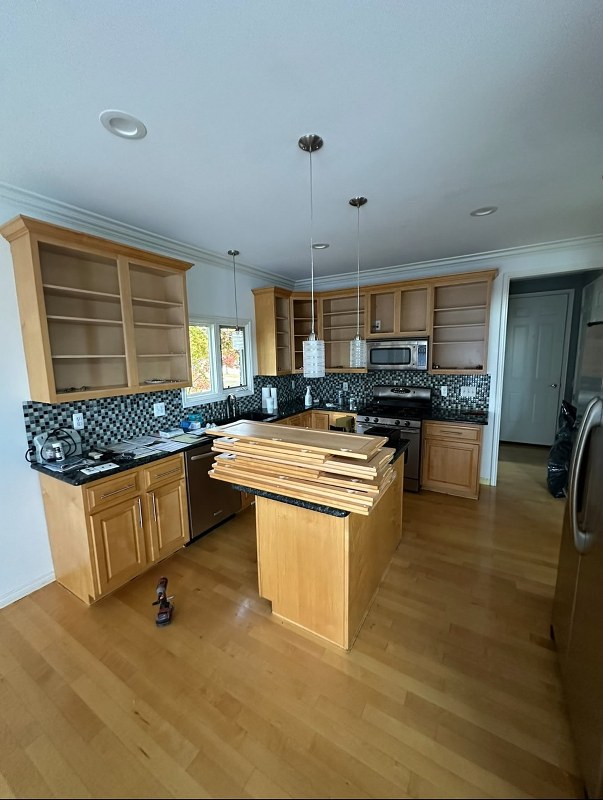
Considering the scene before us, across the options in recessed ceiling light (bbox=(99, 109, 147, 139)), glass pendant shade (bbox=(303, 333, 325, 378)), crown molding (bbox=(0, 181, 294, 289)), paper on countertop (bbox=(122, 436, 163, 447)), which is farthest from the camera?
paper on countertop (bbox=(122, 436, 163, 447))

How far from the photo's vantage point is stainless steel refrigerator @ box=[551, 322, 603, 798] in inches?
46.0

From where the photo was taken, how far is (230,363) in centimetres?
403

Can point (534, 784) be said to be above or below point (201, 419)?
below

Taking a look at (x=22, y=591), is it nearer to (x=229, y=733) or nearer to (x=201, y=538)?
(x=201, y=538)

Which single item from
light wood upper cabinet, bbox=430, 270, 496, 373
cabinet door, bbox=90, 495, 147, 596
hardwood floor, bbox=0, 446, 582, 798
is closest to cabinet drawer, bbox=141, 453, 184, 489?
cabinet door, bbox=90, 495, 147, 596

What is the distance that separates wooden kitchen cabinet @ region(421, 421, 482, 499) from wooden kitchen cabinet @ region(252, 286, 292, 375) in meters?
2.02

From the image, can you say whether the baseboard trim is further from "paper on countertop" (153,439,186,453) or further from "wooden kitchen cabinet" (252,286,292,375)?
"wooden kitchen cabinet" (252,286,292,375)

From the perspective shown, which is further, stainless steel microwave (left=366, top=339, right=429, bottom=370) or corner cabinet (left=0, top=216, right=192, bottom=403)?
stainless steel microwave (left=366, top=339, right=429, bottom=370)

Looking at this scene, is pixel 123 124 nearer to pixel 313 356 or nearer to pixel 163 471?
pixel 313 356

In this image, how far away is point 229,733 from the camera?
1.43 m

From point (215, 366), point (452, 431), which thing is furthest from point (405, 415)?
point (215, 366)

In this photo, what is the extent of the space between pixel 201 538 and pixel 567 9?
3.64 m

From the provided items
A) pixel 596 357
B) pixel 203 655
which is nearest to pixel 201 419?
pixel 203 655

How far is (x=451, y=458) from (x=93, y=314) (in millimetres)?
3813
